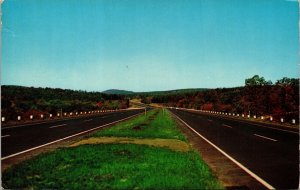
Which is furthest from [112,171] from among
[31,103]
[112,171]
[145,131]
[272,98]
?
[31,103]

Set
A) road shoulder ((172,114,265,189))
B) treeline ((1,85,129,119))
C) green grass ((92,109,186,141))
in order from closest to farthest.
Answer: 1. road shoulder ((172,114,265,189))
2. green grass ((92,109,186,141))
3. treeline ((1,85,129,119))

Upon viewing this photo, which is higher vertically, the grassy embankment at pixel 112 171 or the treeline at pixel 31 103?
the treeline at pixel 31 103

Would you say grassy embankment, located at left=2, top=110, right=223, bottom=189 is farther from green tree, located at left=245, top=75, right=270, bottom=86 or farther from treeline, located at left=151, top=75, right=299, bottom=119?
green tree, located at left=245, top=75, right=270, bottom=86

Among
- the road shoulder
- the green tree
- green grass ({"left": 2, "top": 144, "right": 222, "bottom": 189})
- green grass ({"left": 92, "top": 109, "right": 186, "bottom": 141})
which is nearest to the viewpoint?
green grass ({"left": 2, "top": 144, "right": 222, "bottom": 189})

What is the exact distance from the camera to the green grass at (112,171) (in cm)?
819

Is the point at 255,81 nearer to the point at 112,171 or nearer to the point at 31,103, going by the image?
the point at 31,103

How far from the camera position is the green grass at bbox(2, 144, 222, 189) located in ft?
26.9

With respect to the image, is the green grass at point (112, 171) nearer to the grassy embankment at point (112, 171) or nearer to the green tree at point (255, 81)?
the grassy embankment at point (112, 171)

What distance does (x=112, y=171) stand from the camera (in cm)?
959

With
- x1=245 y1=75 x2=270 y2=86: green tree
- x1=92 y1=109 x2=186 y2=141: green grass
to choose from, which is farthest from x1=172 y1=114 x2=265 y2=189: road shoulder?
x1=245 y1=75 x2=270 y2=86: green tree

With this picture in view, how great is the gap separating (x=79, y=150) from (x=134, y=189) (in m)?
6.42

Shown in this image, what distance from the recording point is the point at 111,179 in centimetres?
873

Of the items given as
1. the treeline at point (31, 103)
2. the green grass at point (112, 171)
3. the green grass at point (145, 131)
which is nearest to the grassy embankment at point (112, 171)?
the green grass at point (112, 171)

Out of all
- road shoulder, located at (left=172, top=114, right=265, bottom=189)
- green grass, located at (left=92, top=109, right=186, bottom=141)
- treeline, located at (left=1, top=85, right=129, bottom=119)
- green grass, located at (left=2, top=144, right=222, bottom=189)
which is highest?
treeline, located at (left=1, top=85, right=129, bottom=119)
